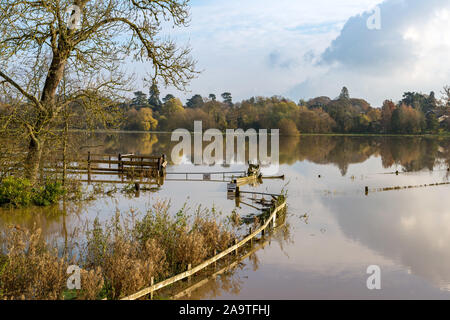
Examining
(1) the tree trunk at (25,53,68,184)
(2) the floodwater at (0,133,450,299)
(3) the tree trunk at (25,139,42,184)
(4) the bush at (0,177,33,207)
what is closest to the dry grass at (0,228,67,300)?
(2) the floodwater at (0,133,450,299)

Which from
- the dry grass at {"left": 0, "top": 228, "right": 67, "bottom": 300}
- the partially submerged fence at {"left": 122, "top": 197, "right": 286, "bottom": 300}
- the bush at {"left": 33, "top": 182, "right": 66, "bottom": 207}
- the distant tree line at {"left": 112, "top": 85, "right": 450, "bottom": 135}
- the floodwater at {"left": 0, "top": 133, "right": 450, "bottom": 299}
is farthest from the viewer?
the distant tree line at {"left": 112, "top": 85, "right": 450, "bottom": 135}

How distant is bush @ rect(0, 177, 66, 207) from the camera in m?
16.5

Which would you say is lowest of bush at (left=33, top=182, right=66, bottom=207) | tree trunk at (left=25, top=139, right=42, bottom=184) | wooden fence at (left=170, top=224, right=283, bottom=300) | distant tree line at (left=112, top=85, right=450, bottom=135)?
wooden fence at (left=170, top=224, right=283, bottom=300)

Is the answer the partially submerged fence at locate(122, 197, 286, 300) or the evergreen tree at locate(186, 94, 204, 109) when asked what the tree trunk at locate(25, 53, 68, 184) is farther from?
the evergreen tree at locate(186, 94, 204, 109)

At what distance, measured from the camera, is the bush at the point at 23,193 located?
16.5 meters

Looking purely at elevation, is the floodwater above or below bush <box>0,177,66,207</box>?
below

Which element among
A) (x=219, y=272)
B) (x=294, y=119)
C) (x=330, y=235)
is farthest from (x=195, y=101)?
(x=219, y=272)

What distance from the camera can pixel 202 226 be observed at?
37.9ft

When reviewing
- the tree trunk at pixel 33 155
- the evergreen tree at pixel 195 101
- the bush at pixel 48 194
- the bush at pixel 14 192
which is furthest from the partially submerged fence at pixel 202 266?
the evergreen tree at pixel 195 101

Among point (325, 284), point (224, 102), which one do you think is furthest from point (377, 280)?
point (224, 102)

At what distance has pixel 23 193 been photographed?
16.7 m
